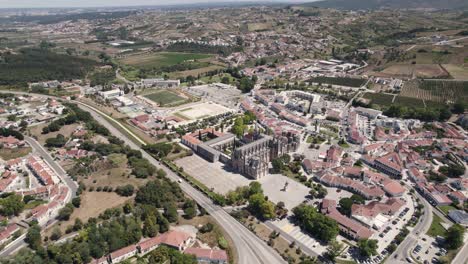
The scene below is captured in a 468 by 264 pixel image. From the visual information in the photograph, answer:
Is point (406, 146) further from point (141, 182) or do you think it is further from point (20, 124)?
point (20, 124)

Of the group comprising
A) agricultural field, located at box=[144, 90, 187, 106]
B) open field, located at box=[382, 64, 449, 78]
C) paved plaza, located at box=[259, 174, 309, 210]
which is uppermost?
open field, located at box=[382, 64, 449, 78]

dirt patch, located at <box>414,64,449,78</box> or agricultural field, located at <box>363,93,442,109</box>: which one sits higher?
dirt patch, located at <box>414,64,449,78</box>

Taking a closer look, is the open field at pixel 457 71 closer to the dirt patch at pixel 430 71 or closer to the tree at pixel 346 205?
the dirt patch at pixel 430 71

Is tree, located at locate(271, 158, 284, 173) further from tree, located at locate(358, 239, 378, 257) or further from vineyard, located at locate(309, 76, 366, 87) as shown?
vineyard, located at locate(309, 76, 366, 87)

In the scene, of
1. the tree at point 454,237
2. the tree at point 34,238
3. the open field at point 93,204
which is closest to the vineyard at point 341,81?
the tree at point 454,237

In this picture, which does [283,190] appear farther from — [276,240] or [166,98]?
[166,98]

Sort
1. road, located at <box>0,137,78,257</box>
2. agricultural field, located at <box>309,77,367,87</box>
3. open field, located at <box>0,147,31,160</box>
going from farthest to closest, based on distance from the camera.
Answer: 1. agricultural field, located at <box>309,77,367,87</box>
2. open field, located at <box>0,147,31,160</box>
3. road, located at <box>0,137,78,257</box>

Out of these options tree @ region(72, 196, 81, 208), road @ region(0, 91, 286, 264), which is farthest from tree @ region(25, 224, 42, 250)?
road @ region(0, 91, 286, 264)
